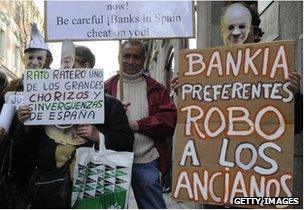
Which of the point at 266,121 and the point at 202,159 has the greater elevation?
the point at 266,121

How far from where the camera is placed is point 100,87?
131 inches

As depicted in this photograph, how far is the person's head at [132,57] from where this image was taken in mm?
3707

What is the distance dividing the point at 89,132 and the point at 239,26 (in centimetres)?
128

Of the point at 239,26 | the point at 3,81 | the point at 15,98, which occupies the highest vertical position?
the point at 239,26

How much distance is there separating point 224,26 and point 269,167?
106cm

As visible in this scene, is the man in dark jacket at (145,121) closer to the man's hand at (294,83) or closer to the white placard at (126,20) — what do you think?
the white placard at (126,20)

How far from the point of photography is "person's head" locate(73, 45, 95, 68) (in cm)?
353

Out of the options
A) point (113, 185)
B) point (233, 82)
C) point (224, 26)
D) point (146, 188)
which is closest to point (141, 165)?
point (146, 188)

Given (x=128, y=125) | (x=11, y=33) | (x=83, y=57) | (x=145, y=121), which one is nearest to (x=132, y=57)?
(x=83, y=57)

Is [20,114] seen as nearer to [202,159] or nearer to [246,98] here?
[202,159]

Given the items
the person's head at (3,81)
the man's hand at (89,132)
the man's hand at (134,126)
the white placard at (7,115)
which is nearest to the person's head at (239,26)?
the man's hand at (134,126)

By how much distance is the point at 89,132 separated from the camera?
3.19 m

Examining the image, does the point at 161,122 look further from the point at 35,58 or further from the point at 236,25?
the point at 35,58

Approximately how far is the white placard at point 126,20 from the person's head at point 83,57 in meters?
0.22
